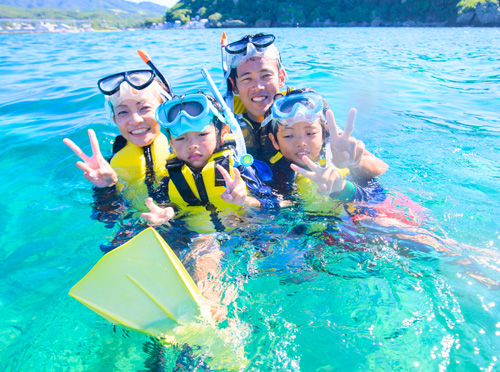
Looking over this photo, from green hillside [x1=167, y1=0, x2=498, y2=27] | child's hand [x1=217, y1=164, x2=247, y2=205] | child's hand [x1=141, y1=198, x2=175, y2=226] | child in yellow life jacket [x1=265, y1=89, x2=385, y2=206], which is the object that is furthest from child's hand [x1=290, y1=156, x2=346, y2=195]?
green hillside [x1=167, y1=0, x2=498, y2=27]

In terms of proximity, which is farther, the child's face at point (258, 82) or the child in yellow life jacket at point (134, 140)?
the child's face at point (258, 82)

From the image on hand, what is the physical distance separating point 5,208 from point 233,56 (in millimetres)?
3050

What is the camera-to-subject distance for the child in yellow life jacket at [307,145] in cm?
273

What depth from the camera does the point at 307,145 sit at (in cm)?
305

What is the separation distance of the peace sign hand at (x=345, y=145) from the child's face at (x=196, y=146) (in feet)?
3.35

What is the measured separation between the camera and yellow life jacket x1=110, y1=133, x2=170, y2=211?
347 centimetres

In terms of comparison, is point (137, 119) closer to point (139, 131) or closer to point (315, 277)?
point (139, 131)

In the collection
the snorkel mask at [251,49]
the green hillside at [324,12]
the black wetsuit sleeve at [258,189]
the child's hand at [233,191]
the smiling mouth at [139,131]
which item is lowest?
the green hillside at [324,12]

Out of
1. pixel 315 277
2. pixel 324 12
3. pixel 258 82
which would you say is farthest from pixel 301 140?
pixel 324 12

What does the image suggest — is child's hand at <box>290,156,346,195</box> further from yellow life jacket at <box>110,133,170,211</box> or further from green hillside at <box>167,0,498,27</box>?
green hillside at <box>167,0,498,27</box>

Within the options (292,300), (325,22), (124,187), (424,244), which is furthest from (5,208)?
(325,22)

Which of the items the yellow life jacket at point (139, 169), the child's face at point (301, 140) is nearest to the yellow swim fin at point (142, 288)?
the yellow life jacket at point (139, 169)

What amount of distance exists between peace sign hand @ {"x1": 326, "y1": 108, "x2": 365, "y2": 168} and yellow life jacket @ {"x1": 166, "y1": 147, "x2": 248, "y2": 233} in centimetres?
89

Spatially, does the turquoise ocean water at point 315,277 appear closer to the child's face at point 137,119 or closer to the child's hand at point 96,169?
the child's hand at point 96,169
